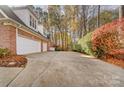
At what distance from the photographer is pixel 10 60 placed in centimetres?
488

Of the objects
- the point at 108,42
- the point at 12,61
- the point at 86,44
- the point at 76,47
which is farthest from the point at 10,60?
the point at 108,42

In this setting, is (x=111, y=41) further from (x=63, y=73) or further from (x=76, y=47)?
(x=63, y=73)

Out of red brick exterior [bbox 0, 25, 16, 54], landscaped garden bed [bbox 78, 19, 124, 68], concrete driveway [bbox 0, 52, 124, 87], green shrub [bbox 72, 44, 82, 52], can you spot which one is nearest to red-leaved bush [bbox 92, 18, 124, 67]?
A: landscaped garden bed [bbox 78, 19, 124, 68]

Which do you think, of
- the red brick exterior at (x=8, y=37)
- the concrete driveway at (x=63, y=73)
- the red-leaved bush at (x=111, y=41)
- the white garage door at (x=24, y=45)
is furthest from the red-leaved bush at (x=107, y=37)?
the red brick exterior at (x=8, y=37)

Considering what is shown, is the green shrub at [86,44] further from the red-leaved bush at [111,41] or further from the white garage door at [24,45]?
the white garage door at [24,45]

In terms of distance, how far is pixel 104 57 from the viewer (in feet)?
17.1

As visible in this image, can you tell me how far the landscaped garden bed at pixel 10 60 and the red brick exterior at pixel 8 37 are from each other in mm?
152

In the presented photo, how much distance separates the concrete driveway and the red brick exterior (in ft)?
1.90

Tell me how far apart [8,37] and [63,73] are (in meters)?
1.76

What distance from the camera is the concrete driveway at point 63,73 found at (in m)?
4.42

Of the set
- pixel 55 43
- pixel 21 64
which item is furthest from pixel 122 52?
pixel 21 64
